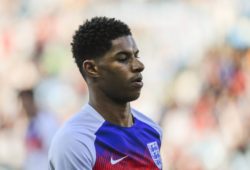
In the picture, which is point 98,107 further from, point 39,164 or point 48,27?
point 48,27

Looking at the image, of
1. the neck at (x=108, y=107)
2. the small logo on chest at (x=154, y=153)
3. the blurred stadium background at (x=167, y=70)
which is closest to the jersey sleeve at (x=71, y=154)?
the neck at (x=108, y=107)

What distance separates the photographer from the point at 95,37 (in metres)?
2.47

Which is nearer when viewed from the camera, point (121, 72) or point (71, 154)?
point (71, 154)

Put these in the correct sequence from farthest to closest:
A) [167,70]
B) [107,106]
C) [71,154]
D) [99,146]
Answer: [167,70]
[107,106]
[99,146]
[71,154]

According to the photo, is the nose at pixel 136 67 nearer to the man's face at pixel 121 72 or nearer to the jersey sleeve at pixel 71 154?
the man's face at pixel 121 72

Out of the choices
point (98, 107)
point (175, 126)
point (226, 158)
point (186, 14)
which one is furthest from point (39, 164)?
point (98, 107)

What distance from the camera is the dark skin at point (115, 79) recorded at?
2.43 m

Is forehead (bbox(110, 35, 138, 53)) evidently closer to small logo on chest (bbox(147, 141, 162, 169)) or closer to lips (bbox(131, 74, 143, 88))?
lips (bbox(131, 74, 143, 88))

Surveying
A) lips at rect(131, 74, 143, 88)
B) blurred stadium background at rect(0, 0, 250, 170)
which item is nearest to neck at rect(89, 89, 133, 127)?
lips at rect(131, 74, 143, 88)

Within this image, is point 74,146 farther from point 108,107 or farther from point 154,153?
point 154,153

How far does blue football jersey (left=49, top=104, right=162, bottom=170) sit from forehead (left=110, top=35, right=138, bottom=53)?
250 millimetres

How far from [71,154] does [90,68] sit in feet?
1.18

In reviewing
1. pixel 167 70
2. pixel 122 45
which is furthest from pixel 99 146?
pixel 167 70

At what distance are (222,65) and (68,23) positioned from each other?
60.7 inches
